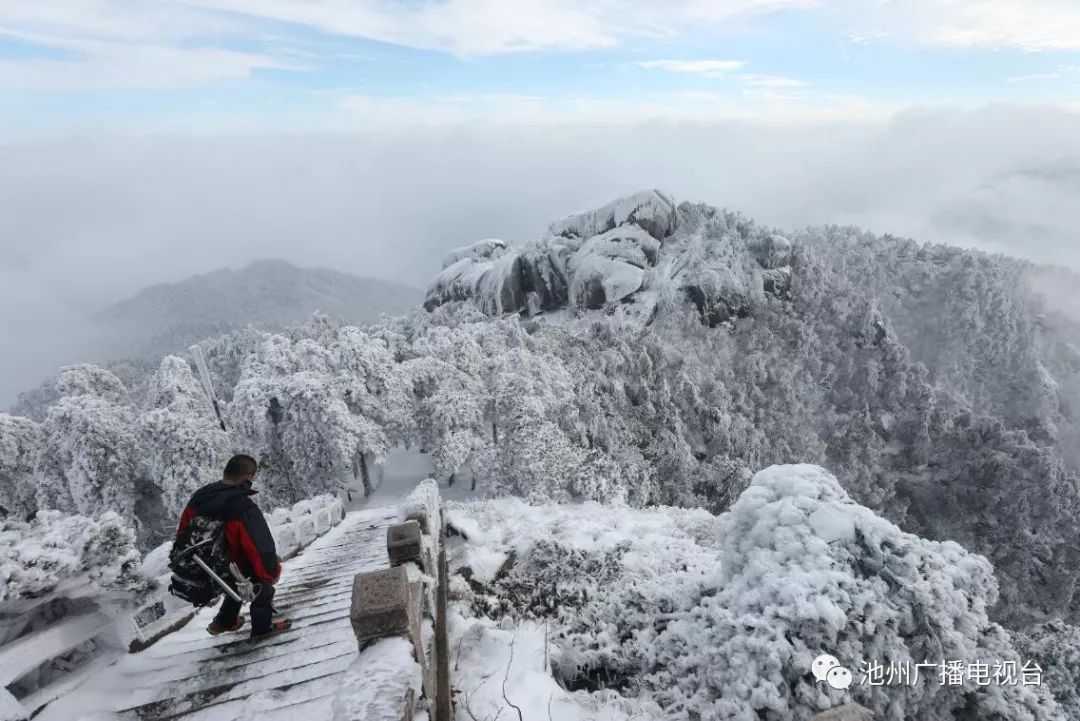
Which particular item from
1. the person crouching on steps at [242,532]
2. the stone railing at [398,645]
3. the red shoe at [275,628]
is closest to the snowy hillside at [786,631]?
the stone railing at [398,645]

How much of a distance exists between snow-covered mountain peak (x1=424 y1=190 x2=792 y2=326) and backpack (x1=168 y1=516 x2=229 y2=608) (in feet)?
124

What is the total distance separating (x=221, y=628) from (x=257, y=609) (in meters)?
0.53

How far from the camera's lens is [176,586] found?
4.52 m

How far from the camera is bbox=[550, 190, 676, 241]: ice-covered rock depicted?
156 feet

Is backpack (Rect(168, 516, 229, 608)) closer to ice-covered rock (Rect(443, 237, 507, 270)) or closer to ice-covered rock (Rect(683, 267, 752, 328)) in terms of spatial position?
ice-covered rock (Rect(683, 267, 752, 328))

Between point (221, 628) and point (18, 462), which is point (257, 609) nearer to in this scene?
point (221, 628)

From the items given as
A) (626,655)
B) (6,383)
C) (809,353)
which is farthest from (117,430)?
(6,383)

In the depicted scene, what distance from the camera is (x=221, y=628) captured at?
498 cm

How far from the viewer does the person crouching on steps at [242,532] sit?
4.56 m

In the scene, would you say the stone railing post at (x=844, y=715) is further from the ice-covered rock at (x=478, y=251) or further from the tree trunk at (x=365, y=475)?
the ice-covered rock at (x=478, y=251)

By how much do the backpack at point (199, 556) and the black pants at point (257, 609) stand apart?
1.12 ft

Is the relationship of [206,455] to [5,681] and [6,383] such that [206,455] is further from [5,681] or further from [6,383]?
[6,383]

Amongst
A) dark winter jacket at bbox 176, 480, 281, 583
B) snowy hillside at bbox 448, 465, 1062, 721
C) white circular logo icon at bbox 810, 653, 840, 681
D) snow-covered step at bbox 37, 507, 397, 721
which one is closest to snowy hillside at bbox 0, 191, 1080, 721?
snowy hillside at bbox 448, 465, 1062, 721

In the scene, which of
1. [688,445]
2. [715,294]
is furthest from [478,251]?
[688,445]
